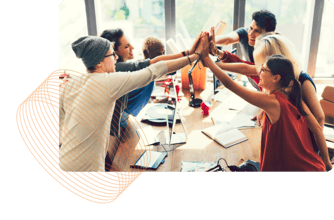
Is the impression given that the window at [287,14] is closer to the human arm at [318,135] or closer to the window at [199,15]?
the window at [199,15]

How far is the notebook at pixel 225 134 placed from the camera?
2.68 meters

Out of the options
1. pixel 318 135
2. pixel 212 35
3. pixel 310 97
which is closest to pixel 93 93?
pixel 212 35

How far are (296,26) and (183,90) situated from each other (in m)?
1.50

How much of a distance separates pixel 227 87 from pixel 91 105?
92cm

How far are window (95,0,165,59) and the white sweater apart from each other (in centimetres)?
71

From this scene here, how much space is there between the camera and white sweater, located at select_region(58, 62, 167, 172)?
1.85 metres

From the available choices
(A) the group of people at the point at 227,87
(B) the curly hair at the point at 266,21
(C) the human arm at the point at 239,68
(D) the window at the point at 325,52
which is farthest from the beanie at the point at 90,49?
(D) the window at the point at 325,52

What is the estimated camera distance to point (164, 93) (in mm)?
3277

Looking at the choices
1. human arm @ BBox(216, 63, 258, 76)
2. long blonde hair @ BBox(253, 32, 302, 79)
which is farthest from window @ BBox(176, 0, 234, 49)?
long blonde hair @ BBox(253, 32, 302, 79)

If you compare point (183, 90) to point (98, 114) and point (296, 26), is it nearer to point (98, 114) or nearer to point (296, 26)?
point (296, 26)

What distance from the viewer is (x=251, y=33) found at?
7.61 feet

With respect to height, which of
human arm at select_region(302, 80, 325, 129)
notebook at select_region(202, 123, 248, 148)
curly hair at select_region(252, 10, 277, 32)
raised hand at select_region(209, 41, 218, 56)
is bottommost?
notebook at select_region(202, 123, 248, 148)

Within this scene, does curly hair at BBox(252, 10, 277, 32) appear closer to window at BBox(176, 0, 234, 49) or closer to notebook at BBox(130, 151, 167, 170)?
window at BBox(176, 0, 234, 49)

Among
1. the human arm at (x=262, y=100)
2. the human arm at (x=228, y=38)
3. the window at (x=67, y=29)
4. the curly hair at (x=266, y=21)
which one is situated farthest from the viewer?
the human arm at (x=228, y=38)
